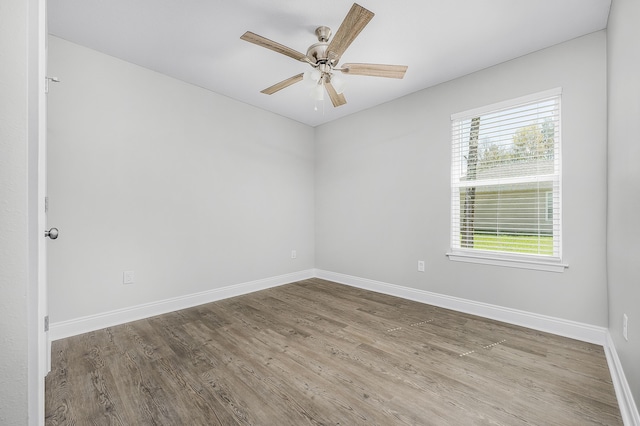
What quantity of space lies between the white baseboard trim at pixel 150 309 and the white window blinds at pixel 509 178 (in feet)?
8.33

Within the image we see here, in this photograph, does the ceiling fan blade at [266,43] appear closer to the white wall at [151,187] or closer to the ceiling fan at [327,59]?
the ceiling fan at [327,59]

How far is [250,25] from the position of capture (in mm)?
2174

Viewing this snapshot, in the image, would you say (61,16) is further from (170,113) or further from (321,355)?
(321,355)

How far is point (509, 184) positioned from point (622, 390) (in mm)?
1719

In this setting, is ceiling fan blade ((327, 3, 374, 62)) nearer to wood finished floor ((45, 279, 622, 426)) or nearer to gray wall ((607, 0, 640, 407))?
gray wall ((607, 0, 640, 407))

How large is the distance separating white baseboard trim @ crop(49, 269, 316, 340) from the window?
2500 millimetres

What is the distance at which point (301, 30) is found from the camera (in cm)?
221

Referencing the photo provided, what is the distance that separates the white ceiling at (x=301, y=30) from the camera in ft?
6.47

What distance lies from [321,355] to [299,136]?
10.8 feet

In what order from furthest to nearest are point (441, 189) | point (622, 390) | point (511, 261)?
point (441, 189)
point (511, 261)
point (622, 390)

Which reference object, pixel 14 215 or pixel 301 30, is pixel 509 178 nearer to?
pixel 301 30

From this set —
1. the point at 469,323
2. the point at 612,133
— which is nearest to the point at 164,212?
the point at 469,323

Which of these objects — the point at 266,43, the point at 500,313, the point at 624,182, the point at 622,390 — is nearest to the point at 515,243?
the point at 500,313

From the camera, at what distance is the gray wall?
1.35 meters
